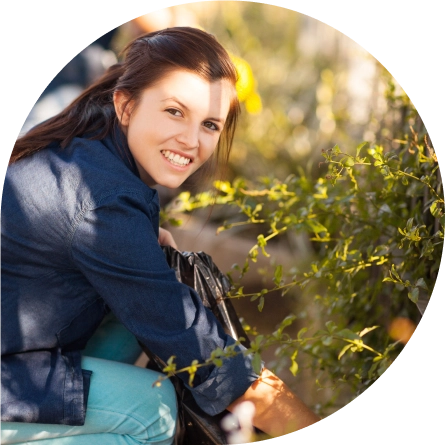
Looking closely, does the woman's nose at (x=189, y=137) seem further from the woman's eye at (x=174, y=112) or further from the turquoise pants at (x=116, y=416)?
the turquoise pants at (x=116, y=416)

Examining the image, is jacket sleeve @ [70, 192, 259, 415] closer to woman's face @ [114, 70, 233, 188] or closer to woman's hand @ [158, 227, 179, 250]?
woman's face @ [114, 70, 233, 188]

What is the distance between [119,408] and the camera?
1307 millimetres

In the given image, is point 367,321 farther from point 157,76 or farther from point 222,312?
point 157,76

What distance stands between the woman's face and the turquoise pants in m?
0.46

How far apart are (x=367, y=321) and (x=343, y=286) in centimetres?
14

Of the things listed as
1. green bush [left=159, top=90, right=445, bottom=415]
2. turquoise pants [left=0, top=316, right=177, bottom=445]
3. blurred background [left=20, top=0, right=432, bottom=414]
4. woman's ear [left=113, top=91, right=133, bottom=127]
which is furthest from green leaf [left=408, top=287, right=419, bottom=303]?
woman's ear [left=113, top=91, right=133, bottom=127]

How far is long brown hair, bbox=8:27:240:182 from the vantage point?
54.2 inches

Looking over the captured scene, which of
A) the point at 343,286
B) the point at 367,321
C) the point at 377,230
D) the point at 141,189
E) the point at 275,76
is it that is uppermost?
the point at 275,76

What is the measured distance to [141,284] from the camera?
3.92ft

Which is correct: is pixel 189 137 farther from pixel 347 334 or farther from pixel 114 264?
pixel 347 334

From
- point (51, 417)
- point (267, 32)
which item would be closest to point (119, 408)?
point (51, 417)

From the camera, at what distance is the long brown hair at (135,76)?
4.52 feet

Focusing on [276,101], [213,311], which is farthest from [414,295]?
[276,101]

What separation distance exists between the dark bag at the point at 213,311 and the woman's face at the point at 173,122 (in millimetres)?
222
